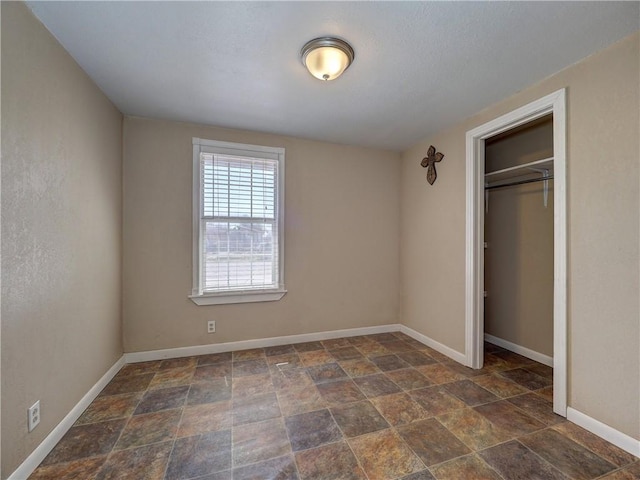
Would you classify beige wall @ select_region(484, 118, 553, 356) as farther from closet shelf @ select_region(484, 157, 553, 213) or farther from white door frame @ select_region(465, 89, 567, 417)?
white door frame @ select_region(465, 89, 567, 417)

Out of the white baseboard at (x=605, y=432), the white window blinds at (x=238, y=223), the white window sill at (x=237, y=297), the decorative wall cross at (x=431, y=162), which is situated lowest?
the white baseboard at (x=605, y=432)

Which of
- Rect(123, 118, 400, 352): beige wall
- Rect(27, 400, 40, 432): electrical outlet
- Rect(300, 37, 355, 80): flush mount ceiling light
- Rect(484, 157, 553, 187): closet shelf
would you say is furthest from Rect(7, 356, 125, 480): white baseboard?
Rect(484, 157, 553, 187): closet shelf

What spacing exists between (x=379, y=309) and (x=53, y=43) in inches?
154

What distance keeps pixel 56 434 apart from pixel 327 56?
2.92 m

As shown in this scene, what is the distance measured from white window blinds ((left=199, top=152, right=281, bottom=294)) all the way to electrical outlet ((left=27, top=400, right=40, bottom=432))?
1570 mm

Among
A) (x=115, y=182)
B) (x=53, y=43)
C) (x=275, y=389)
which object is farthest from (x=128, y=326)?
(x=53, y=43)

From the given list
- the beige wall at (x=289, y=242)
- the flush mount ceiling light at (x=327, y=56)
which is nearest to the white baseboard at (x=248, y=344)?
the beige wall at (x=289, y=242)

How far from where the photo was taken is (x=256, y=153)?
10.5 ft

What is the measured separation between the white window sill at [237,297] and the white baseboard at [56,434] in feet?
3.17

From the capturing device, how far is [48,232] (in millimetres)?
1665

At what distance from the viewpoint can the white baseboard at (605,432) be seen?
163 cm

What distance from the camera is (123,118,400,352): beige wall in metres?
2.86

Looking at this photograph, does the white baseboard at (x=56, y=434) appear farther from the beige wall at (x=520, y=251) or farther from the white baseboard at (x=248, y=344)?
the beige wall at (x=520, y=251)

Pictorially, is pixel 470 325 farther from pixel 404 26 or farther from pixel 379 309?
pixel 404 26
